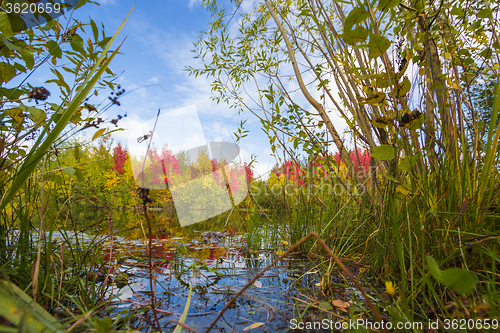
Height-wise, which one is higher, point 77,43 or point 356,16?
point 77,43

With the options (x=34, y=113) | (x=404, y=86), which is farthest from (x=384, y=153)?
(x=34, y=113)

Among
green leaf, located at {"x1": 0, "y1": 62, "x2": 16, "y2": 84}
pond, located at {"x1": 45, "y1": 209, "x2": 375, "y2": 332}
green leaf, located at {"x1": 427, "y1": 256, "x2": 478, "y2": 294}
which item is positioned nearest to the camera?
green leaf, located at {"x1": 427, "y1": 256, "x2": 478, "y2": 294}

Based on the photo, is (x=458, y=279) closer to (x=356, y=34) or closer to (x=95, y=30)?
(x=356, y=34)

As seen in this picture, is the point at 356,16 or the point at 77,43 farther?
the point at 77,43

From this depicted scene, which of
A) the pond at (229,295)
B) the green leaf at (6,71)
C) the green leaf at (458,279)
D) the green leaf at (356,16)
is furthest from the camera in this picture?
the green leaf at (6,71)

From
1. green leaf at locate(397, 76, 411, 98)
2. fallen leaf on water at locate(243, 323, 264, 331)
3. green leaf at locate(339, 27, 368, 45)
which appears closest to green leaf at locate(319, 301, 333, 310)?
fallen leaf on water at locate(243, 323, 264, 331)

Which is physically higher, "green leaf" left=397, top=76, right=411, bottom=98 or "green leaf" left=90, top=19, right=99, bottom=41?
"green leaf" left=90, top=19, right=99, bottom=41

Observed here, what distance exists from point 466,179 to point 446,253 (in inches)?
12.3

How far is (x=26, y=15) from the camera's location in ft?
2.81

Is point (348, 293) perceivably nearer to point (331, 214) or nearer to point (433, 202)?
point (433, 202)

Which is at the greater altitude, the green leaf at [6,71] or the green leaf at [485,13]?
the green leaf at [485,13]

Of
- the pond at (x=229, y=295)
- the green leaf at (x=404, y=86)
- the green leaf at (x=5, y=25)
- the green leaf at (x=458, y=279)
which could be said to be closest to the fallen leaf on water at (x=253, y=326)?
the pond at (x=229, y=295)

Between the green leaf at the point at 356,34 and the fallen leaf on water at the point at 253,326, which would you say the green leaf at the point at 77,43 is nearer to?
the green leaf at the point at 356,34

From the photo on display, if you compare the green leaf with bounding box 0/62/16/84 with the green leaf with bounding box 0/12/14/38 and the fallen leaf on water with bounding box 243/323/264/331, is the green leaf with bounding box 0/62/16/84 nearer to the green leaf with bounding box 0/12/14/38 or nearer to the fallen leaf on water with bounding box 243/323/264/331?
the green leaf with bounding box 0/12/14/38
